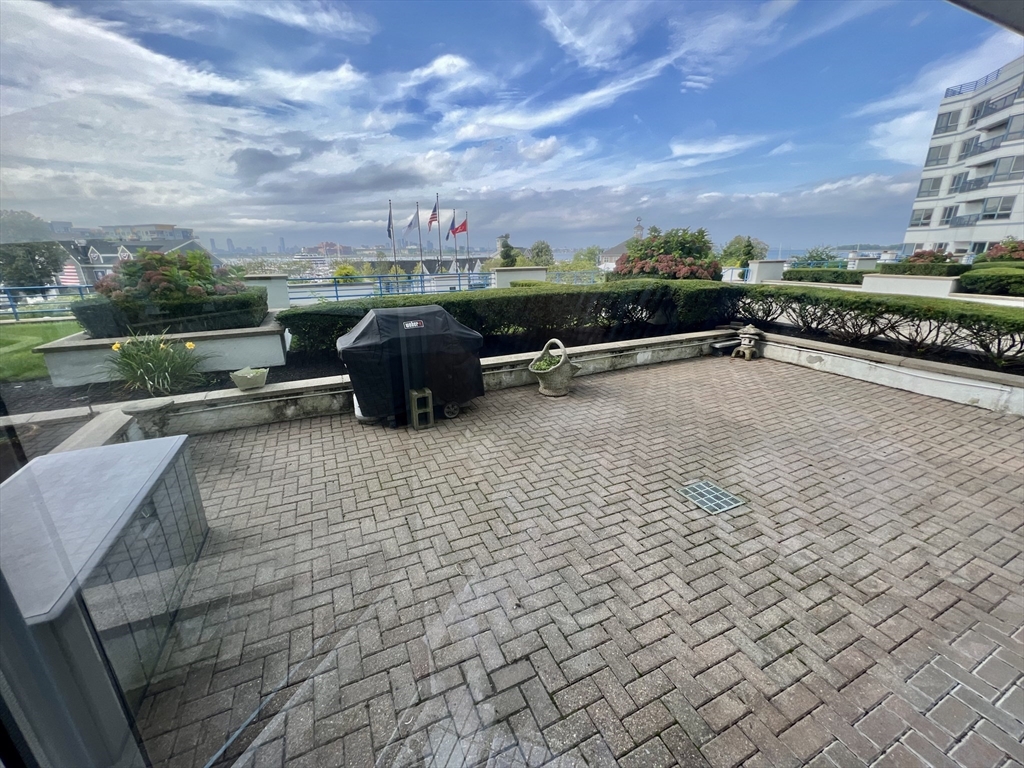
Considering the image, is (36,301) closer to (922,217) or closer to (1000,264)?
(1000,264)

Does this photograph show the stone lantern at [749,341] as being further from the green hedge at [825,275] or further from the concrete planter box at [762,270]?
the green hedge at [825,275]

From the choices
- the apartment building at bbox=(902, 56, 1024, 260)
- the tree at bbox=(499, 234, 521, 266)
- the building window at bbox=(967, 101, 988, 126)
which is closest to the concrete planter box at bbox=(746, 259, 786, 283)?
the apartment building at bbox=(902, 56, 1024, 260)

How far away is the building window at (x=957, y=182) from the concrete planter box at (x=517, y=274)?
94.1 feet

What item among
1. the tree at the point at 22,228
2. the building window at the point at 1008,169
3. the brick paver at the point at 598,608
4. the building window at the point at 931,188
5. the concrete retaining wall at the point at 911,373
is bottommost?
the brick paver at the point at 598,608

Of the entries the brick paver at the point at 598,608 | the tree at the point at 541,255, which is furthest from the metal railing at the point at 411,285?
the tree at the point at 541,255

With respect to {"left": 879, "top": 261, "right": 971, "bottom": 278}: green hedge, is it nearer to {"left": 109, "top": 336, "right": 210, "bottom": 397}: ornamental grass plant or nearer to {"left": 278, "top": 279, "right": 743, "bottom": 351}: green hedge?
{"left": 278, "top": 279, "right": 743, "bottom": 351}: green hedge

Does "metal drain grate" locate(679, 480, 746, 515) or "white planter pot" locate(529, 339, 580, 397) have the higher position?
"white planter pot" locate(529, 339, 580, 397)

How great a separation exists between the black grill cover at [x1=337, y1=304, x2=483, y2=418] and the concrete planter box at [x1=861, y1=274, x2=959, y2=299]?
14.2 metres

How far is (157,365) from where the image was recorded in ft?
13.8

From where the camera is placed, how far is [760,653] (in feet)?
7.05

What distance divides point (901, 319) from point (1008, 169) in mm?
27871

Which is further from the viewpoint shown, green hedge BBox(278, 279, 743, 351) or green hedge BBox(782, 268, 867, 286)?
green hedge BBox(782, 268, 867, 286)

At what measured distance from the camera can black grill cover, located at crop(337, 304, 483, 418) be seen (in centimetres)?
446

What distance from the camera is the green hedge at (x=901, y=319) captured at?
544 centimetres
